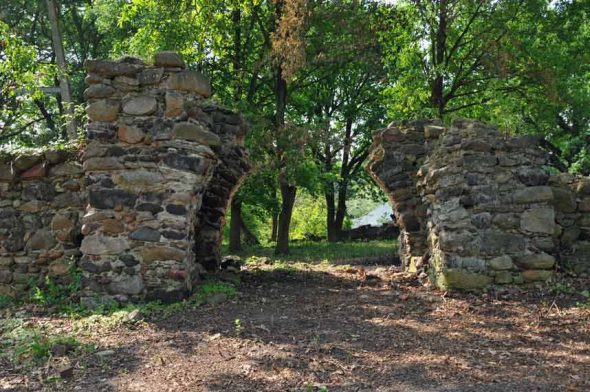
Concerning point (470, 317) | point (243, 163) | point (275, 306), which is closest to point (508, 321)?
point (470, 317)

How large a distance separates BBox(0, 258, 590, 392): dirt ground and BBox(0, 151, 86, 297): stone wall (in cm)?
128

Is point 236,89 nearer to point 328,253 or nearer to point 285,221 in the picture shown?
point 285,221

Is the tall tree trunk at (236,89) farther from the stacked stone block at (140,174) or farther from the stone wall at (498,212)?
the stone wall at (498,212)

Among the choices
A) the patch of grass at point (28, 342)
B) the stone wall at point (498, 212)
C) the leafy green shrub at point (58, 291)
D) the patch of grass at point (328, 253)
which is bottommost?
the patch of grass at point (328, 253)

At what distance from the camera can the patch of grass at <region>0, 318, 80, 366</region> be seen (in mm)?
4297

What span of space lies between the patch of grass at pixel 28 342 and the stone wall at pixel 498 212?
15.3ft

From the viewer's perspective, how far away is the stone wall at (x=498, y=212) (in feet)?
21.7

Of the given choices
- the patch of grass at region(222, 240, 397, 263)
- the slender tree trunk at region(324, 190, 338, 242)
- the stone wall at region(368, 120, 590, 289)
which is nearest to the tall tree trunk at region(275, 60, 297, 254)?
the patch of grass at region(222, 240, 397, 263)

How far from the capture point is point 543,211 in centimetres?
667

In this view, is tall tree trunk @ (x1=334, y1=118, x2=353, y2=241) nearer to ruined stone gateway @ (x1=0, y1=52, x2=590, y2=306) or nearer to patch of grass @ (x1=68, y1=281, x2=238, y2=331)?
ruined stone gateway @ (x1=0, y1=52, x2=590, y2=306)

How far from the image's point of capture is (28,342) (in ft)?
15.2

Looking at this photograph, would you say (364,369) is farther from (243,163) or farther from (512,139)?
(243,163)

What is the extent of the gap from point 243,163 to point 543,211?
4549mm

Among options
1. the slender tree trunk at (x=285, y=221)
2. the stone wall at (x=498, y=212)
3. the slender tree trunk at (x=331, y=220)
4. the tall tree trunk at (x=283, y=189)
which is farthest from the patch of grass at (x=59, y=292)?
the slender tree trunk at (x=331, y=220)
